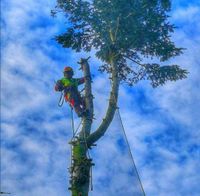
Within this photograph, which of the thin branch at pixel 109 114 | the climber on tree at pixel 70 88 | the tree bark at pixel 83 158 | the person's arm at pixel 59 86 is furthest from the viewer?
the person's arm at pixel 59 86

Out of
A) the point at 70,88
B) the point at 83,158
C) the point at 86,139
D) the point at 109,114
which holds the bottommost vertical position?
the point at 83,158

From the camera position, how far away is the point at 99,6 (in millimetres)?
14875

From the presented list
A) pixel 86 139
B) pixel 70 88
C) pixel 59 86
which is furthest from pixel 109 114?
pixel 59 86

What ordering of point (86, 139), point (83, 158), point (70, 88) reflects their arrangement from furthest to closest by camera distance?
point (70, 88) → point (86, 139) → point (83, 158)

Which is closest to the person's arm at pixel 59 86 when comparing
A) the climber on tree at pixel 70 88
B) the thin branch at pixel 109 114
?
the climber on tree at pixel 70 88

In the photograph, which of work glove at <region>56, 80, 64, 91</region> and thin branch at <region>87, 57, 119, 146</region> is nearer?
thin branch at <region>87, 57, 119, 146</region>

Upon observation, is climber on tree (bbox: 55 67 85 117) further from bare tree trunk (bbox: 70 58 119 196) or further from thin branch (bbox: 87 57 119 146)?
thin branch (bbox: 87 57 119 146)

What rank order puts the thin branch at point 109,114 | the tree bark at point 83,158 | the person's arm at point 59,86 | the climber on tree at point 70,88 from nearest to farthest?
the tree bark at point 83,158
the thin branch at point 109,114
the climber on tree at point 70,88
the person's arm at point 59,86

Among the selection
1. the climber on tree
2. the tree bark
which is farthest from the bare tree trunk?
the climber on tree

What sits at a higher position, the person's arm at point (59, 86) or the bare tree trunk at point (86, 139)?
the person's arm at point (59, 86)

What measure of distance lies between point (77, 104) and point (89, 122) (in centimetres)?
103

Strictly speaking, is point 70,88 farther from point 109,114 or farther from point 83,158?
point 83,158

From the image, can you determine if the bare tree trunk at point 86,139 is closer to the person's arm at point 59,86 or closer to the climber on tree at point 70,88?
the climber on tree at point 70,88

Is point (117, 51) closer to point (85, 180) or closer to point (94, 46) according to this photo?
point (94, 46)
